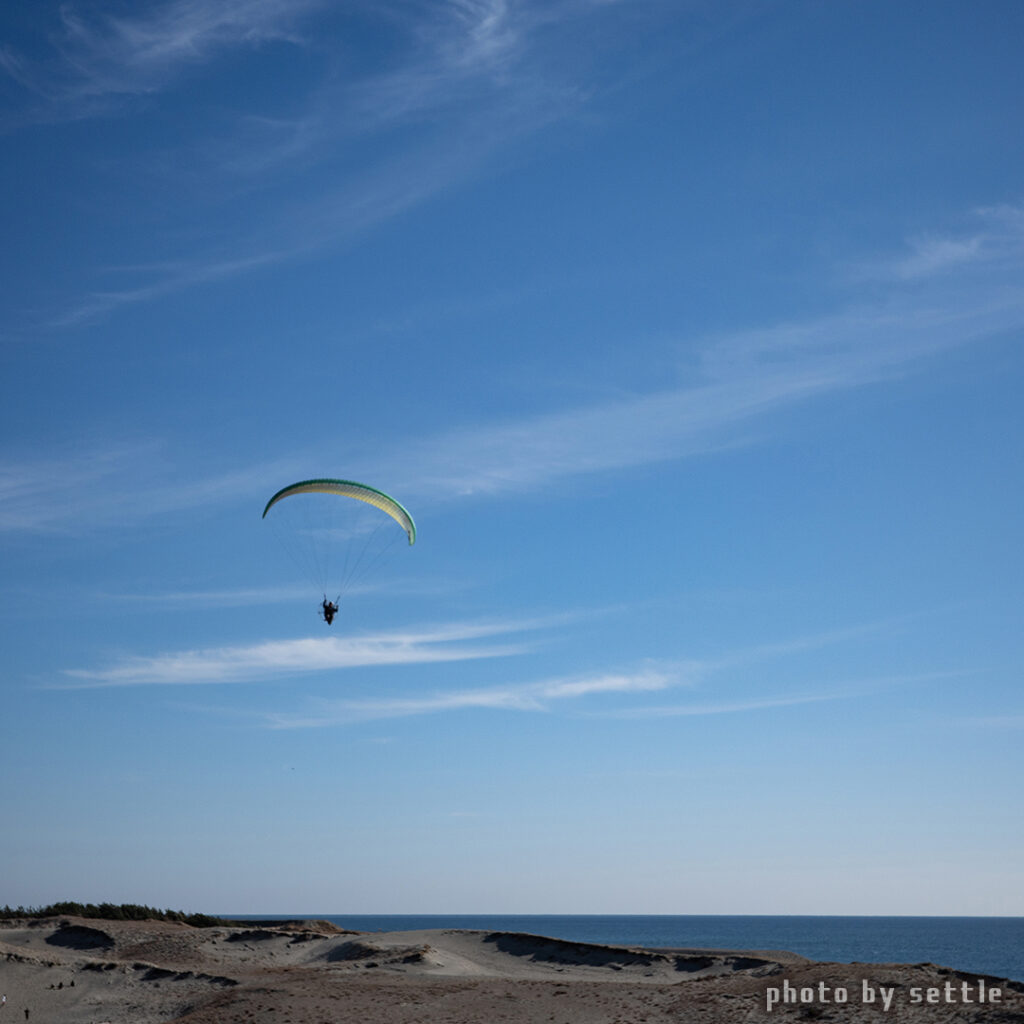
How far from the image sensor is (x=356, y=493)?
41.2m

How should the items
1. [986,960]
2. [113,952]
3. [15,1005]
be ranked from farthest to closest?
1. [986,960]
2. [113,952]
3. [15,1005]

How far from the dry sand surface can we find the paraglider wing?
1673 centimetres

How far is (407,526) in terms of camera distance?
4166 centimetres

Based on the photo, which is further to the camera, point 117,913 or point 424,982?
point 117,913

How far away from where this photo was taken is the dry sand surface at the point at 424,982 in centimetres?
2642

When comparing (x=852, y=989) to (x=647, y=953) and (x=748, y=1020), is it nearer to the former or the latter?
(x=748, y=1020)

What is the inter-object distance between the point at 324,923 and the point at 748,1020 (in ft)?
106

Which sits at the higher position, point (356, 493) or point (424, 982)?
point (356, 493)

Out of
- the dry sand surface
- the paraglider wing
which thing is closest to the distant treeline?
the dry sand surface

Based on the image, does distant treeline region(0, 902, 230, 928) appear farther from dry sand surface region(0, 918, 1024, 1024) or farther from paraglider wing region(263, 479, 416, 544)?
paraglider wing region(263, 479, 416, 544)

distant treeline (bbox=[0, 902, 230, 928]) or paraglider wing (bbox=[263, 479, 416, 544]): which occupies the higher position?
paraglider wing (bbox=[263, 479, 416, 544])

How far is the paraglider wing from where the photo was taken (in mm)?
40719

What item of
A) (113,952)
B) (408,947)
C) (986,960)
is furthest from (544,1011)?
(986,960)

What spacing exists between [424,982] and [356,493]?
60.9 feet
